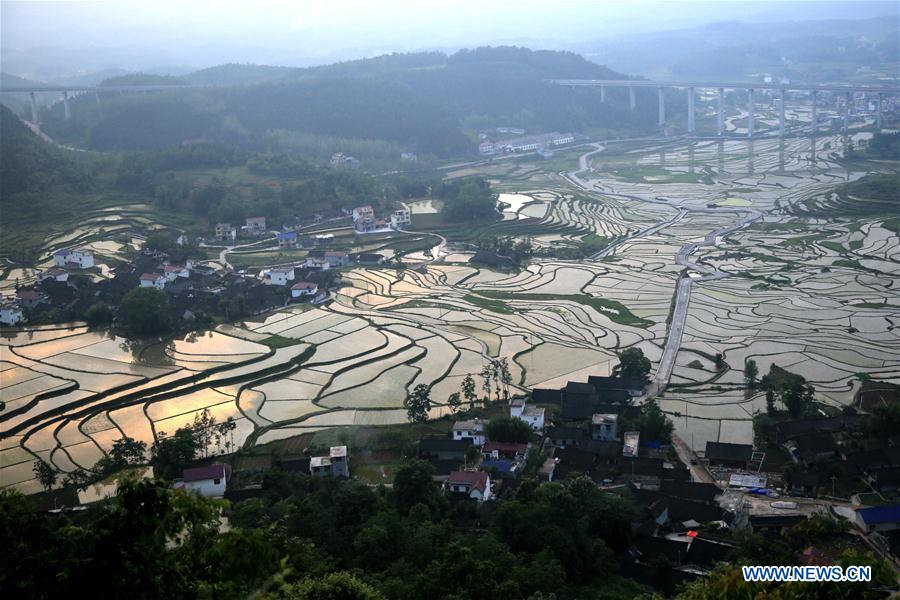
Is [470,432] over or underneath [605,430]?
over

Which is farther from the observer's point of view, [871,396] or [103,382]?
[103,382]

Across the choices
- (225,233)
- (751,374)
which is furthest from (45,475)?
(225,233)

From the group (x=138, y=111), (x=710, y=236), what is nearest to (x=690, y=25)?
(x=138, y=111)

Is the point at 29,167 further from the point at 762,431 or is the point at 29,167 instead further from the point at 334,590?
the point at 334,590

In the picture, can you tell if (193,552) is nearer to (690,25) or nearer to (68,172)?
(68,172)

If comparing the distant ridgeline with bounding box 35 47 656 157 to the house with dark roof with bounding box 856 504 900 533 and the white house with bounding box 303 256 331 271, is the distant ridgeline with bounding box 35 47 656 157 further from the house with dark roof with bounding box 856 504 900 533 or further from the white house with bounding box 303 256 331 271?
the house with dark roof with bounding box 856 504 900 533

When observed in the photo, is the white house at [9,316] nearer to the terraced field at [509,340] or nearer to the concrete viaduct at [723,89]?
the terraced field at [509,340]
